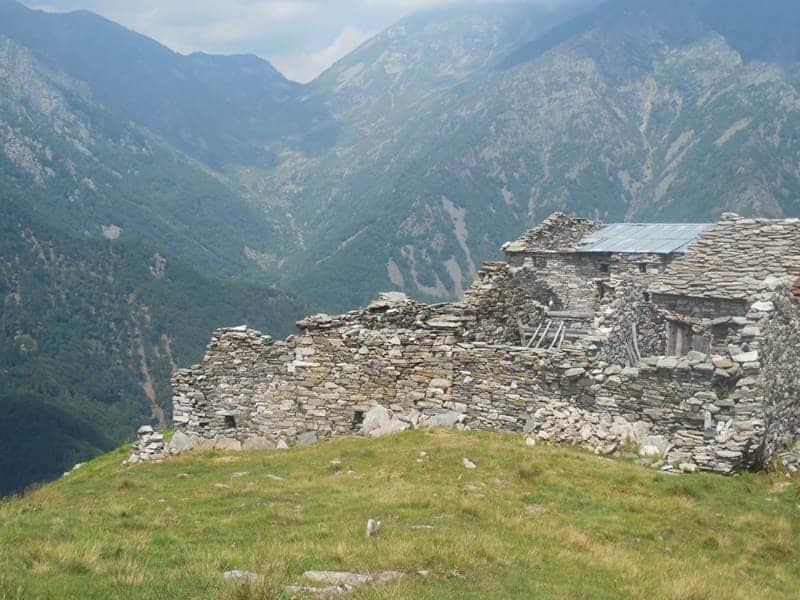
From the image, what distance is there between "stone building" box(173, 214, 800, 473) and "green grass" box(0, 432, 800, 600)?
1.45 meters

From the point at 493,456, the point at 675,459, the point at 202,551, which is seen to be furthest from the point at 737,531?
the point at 202,551

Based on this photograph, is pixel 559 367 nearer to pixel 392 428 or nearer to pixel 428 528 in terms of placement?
pixel 392 428

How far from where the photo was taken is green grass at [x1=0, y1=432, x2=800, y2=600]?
11.0 metres

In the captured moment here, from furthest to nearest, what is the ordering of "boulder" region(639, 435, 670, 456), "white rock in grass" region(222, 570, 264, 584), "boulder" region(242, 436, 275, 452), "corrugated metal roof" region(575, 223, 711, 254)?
"corrugated metal roof" region(575, 223, 711, 254), "boulder" region(242, 436, 275, 452), "boulder" region(639, 435, 670, 456), "white rock in grass" region(222, 570, 264, 584)

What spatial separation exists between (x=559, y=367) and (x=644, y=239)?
16.0 metres

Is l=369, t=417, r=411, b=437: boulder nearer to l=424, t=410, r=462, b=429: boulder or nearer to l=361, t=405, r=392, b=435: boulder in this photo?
l=361, t=405, r=392, b=435: boulder

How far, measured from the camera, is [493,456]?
A: 1962 centimetres

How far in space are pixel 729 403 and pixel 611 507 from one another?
16.3 feet

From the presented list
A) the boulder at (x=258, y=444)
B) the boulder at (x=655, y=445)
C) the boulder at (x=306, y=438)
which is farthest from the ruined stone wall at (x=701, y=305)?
the boulder at (x=258, y=444)

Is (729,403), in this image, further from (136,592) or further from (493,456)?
(136,592)

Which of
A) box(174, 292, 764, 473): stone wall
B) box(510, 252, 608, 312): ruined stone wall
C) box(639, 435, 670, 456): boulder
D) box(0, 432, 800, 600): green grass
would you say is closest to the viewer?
box(0, 432, 800, 600): green grass

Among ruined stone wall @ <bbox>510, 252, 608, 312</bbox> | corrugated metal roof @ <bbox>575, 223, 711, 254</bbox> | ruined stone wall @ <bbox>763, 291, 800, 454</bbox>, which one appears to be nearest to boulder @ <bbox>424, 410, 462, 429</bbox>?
ruined stone wall @ <bbox>763, 291, 800, 454</bbox>

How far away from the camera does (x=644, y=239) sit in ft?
118

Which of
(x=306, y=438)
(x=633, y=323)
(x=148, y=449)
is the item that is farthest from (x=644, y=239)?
(x=148, y=449)
